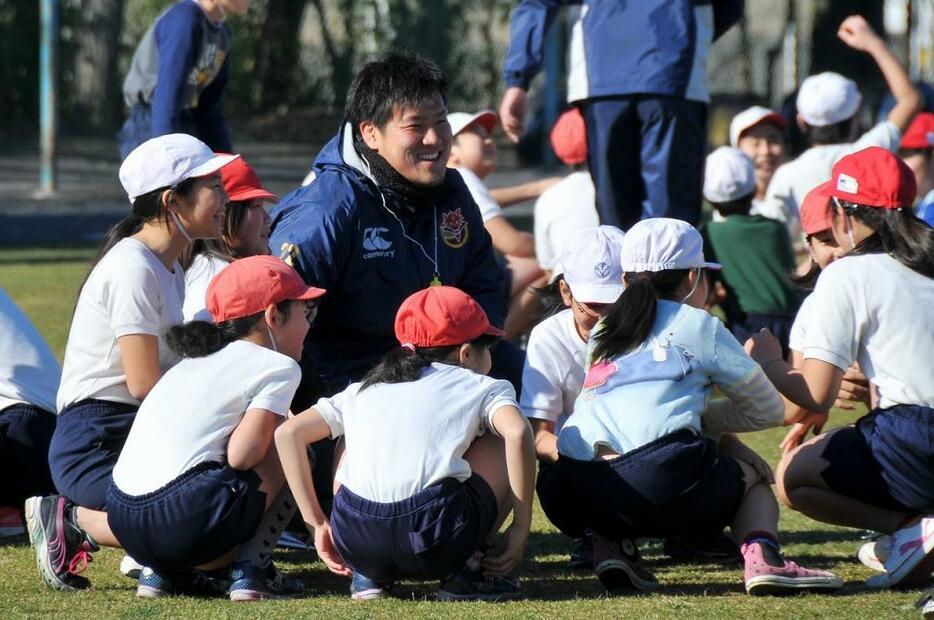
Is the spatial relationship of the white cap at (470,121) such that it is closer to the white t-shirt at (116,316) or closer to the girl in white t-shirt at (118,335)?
the girl in white t-shirt at (118,335)

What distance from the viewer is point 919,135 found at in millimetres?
8758

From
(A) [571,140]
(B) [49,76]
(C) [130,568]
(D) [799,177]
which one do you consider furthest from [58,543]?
(B) [49,76]

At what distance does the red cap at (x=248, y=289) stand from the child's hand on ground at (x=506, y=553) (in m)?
0.88

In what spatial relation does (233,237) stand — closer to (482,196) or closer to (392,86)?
(392,86)

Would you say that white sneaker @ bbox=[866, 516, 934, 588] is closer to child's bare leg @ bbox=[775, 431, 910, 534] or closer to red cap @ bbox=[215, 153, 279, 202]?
child's bare leg @ bbox=[775, 431, 910, 534]

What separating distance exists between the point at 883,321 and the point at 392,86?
5.52 ft

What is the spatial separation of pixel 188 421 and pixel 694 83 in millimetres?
3317

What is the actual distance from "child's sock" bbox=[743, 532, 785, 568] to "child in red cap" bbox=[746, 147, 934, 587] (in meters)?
0.32

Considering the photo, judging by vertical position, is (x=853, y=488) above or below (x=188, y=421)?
below

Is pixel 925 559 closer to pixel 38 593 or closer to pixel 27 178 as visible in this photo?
pixel 38 593

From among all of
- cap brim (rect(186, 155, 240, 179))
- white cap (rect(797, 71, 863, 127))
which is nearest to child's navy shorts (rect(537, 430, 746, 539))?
cap brim (rect(186, 155, 240, 179))

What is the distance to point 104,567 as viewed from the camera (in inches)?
190

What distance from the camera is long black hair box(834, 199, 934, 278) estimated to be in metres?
4.58

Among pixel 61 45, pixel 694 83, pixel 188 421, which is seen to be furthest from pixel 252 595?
pixel 61 45
